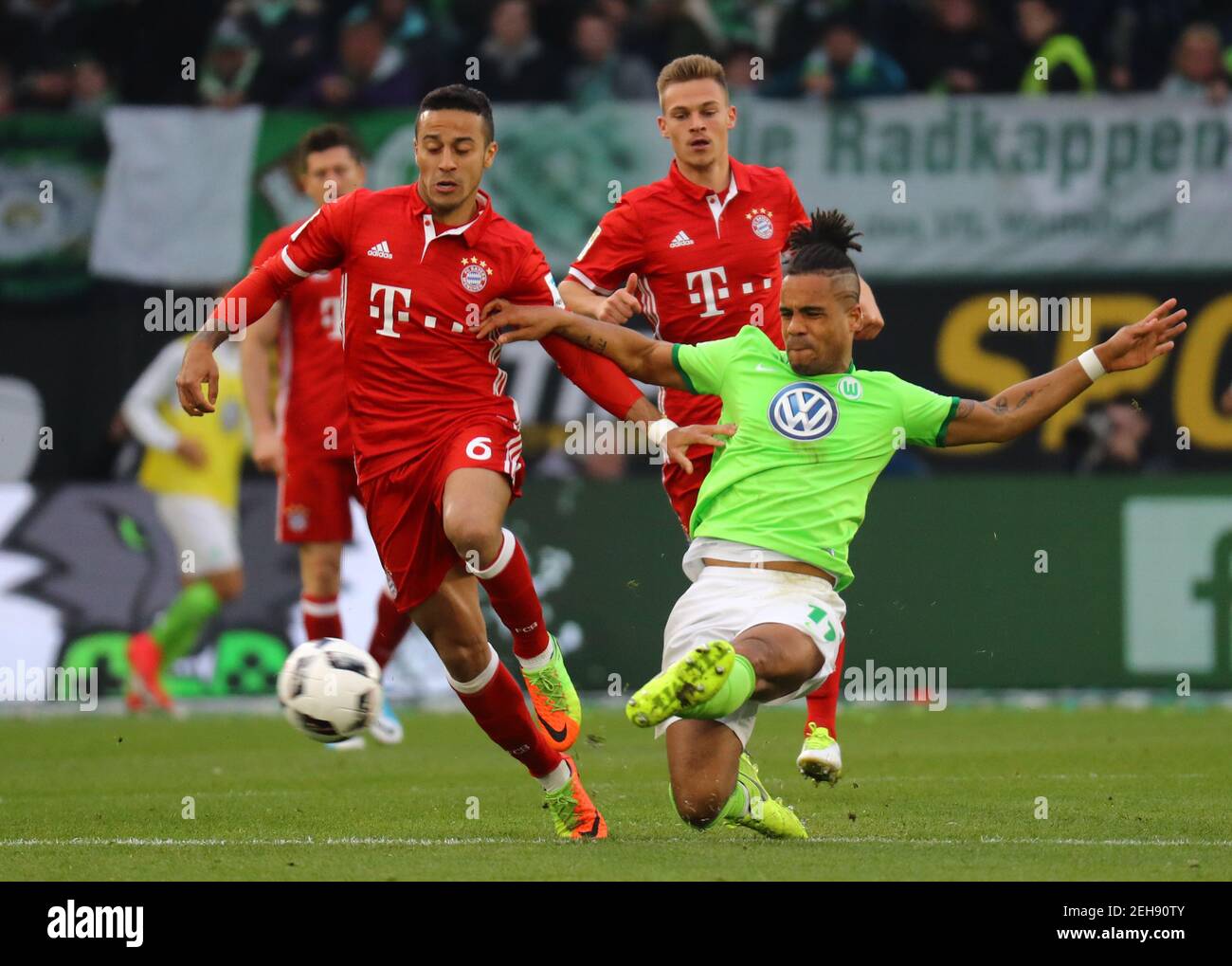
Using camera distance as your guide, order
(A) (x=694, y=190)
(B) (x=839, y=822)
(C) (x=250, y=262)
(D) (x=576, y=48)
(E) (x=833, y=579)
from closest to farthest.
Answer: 1. (E) (x=833, y=579)
2. (B) (x=839, y=822)
3. (A) (x=694, y=190)
4. (C) (x=250, y=262)
5. (D) (x=576, y=48)

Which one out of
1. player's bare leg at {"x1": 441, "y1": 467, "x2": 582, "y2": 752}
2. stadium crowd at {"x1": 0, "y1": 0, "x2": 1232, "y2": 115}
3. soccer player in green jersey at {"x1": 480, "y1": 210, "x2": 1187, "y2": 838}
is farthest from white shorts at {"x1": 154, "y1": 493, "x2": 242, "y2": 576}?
soccer player in green jersey at {"x1": 480, "y1": 210, "x2": 1187, "y2": 838}

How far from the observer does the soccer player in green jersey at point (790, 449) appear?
22.1 feet

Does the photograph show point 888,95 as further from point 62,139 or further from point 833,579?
point 833,579

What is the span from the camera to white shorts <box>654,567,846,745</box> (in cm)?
673

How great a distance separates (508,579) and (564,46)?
28.1 feet

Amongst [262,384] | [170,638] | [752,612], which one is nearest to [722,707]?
[752,612]

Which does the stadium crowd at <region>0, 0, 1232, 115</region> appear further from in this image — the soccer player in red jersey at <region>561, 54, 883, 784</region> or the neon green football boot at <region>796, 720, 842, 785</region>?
the neon green football boot at <region>796, 720, 842, 785</region>

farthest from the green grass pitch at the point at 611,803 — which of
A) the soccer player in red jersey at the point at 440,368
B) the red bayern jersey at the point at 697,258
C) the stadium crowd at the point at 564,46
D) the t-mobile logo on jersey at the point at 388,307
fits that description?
the stadium crowd at the point at 564,46

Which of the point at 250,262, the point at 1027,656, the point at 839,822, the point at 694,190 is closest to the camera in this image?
the point at 839,822

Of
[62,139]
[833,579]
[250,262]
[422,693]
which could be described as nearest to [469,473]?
[833,579]

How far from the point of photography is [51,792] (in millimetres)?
8930

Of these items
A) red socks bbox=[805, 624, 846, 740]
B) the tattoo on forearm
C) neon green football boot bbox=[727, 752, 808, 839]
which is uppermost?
the tattoo on forearm

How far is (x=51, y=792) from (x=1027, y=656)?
21.0ft

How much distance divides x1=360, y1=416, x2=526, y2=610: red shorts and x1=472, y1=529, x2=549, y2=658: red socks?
0.16 metres
